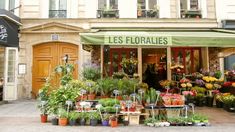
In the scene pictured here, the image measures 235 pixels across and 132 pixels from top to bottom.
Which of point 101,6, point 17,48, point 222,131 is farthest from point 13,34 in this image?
point 222,131

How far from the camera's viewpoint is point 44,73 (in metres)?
14.3

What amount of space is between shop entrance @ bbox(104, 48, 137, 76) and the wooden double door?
1481 millimetres

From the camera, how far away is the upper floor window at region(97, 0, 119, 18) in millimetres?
14188

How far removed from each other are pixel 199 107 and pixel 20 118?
6.68 m

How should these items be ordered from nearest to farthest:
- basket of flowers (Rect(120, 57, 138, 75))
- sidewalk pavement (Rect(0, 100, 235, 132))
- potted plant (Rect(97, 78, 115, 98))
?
sidewalk pavement (Rect(0, 100, 235, 132))
potted plant (Rect(97, 78, 115, 98))
basket of flowers (Rect(120, 57, 138, 75))

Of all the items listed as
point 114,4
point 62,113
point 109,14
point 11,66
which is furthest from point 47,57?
point 62,113

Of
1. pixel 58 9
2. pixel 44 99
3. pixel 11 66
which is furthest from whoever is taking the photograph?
pixel 58 9

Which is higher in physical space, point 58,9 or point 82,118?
point 58,9

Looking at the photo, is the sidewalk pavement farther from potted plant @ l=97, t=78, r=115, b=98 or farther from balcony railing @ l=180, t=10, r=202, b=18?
balcony railing @ l=180, t=10, r=202, b=18

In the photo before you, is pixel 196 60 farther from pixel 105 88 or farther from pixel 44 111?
pixel 44 111

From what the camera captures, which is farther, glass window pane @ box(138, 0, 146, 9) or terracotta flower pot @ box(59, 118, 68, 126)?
glass window pane @ box(138, 0, 146, 9)

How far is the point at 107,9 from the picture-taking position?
46.6 feet

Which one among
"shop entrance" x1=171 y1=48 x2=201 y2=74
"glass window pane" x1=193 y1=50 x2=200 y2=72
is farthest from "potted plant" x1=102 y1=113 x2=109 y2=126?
"glass window pane" x1=193 y1=50 x2=200 y2=72

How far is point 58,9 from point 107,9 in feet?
7.83
